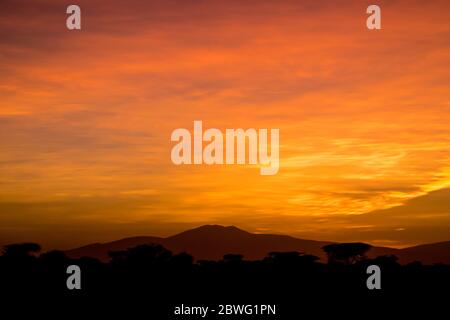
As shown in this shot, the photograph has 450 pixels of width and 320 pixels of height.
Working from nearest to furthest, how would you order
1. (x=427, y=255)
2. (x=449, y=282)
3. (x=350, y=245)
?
(x=449, y=282) < (x=350, y=245) < (x=427, y=255)

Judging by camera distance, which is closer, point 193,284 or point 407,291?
point 407,291

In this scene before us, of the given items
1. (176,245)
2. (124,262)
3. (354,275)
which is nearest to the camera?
(354,275)

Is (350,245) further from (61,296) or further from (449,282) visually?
(61,296)

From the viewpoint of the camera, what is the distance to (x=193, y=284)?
73250mm

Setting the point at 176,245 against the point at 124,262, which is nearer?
the point at 124,262

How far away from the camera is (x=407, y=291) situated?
66.5m

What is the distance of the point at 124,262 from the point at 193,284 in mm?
26381
